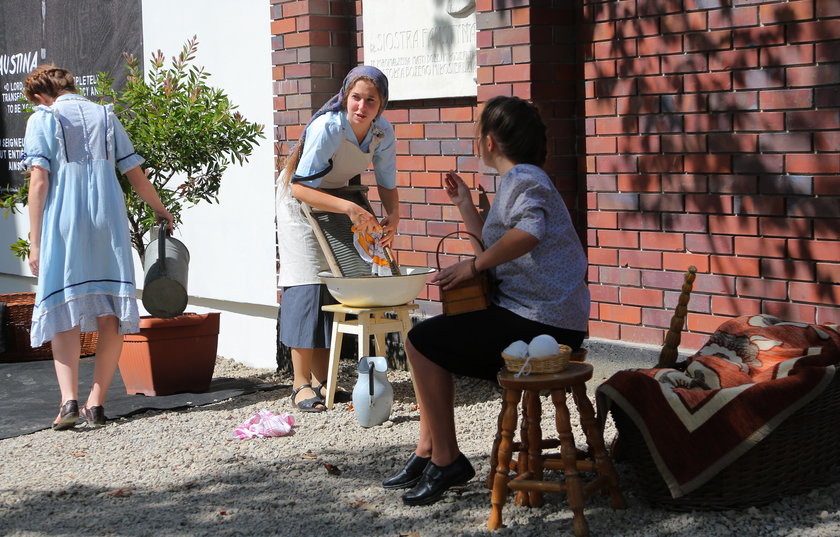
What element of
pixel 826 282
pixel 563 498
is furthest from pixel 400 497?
pixel 826 282

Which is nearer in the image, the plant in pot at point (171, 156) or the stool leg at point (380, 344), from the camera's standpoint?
the stool leg at point (380, 344)

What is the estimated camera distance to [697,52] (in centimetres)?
569

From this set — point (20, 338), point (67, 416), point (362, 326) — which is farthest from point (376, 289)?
point (20, 338)

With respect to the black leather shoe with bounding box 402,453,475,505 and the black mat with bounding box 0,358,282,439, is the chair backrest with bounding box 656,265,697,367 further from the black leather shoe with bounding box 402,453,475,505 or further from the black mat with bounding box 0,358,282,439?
the black mat with bounding box 0,358,282,439

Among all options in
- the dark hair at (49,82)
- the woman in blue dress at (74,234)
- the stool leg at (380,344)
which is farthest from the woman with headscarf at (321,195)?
the dark hair at (49,82)

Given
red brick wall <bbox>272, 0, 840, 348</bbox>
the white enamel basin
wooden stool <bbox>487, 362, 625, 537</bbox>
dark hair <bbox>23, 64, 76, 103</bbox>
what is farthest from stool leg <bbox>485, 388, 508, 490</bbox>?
dark hair <bbox>23, 64, 76, 103</bbox>

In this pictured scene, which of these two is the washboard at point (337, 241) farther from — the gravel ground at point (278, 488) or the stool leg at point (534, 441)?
the stool leg at point (534, 441)

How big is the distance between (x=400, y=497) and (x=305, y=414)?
6.05 ft

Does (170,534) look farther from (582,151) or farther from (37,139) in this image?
(582,151)

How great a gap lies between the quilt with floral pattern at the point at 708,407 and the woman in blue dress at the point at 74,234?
3.21 metres

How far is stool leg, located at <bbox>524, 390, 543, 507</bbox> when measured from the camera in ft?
14.0

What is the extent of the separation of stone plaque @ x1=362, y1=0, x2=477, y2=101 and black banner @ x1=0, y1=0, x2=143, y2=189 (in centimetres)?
284

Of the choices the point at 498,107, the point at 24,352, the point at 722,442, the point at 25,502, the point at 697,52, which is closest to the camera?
the point at 722,442

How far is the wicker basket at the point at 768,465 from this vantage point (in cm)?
414
